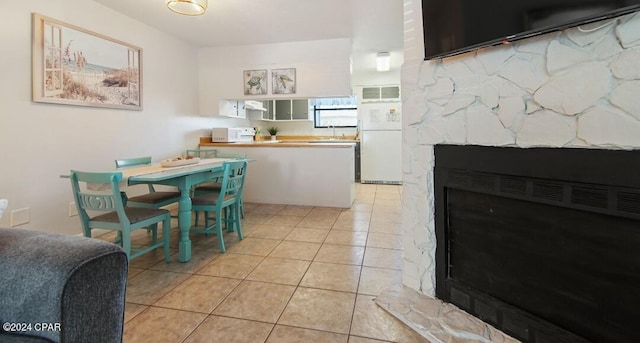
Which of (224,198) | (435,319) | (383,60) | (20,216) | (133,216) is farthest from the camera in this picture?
(383,60)

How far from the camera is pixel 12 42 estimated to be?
2.27m

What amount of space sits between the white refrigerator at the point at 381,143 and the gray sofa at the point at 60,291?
5579 mm

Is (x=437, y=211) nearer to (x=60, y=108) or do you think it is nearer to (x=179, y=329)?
(x=179, y=329)

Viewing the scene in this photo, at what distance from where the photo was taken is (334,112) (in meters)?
6.68

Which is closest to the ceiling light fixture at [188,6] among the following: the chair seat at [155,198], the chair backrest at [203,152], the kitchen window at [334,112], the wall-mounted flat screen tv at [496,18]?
the chair seat at [155,198]

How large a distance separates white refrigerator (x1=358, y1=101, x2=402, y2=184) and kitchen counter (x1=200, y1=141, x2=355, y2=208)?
1.94 meters

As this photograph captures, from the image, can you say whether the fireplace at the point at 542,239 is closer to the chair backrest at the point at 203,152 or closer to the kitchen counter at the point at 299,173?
the kitchen counter at the point at 299,173

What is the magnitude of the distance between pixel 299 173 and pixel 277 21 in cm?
194

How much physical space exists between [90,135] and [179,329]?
2311mm

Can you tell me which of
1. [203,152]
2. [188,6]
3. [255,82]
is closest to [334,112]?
[255,82]

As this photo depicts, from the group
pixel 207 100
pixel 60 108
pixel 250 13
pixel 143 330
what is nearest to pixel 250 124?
pixel 207 100

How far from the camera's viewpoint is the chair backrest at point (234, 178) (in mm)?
2527

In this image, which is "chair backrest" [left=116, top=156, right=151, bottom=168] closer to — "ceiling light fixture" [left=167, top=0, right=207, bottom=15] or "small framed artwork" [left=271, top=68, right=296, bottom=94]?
"ceiling light fixture" [left=167, top=0, right=207, bottom=15]

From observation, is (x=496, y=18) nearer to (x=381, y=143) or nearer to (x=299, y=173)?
(x=299, y=173)
